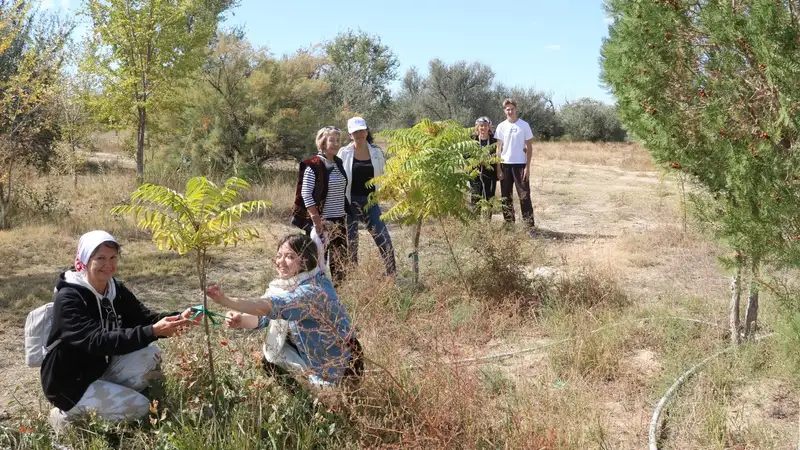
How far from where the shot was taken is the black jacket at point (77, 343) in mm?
3078

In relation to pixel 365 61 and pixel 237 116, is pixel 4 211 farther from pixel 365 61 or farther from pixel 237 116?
pixel 365 61

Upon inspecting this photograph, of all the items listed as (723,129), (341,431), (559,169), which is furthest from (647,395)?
(559,169)

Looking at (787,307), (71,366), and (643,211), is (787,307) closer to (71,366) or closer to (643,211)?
(71,366)

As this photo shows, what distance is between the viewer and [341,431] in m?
3.14

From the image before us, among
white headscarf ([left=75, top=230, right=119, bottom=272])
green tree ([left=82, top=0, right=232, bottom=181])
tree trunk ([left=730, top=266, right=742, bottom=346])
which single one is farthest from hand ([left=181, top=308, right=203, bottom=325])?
green tree ([left=82, top=0, right=232, bottom=181])

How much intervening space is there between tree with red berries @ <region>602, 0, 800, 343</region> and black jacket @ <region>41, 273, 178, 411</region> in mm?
3291

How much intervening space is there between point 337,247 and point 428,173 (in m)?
1.05

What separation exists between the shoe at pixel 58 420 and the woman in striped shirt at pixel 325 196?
2470 mm

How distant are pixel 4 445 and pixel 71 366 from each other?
479 millimetres

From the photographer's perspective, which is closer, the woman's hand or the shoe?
the woman's hand

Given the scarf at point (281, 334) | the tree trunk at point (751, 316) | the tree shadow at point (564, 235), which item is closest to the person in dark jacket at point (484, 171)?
the tree shadow at point (564, 235)

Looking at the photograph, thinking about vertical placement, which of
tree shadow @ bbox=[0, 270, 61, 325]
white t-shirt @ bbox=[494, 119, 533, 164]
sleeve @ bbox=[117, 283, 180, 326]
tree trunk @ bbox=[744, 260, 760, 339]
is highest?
white t-shirt @ bbox=[494, 119, 533, 164]

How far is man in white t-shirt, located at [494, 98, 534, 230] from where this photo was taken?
9070mm

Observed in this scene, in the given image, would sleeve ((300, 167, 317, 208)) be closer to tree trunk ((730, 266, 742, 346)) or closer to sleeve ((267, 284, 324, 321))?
sleeve ((267, 284, 324, 321))
